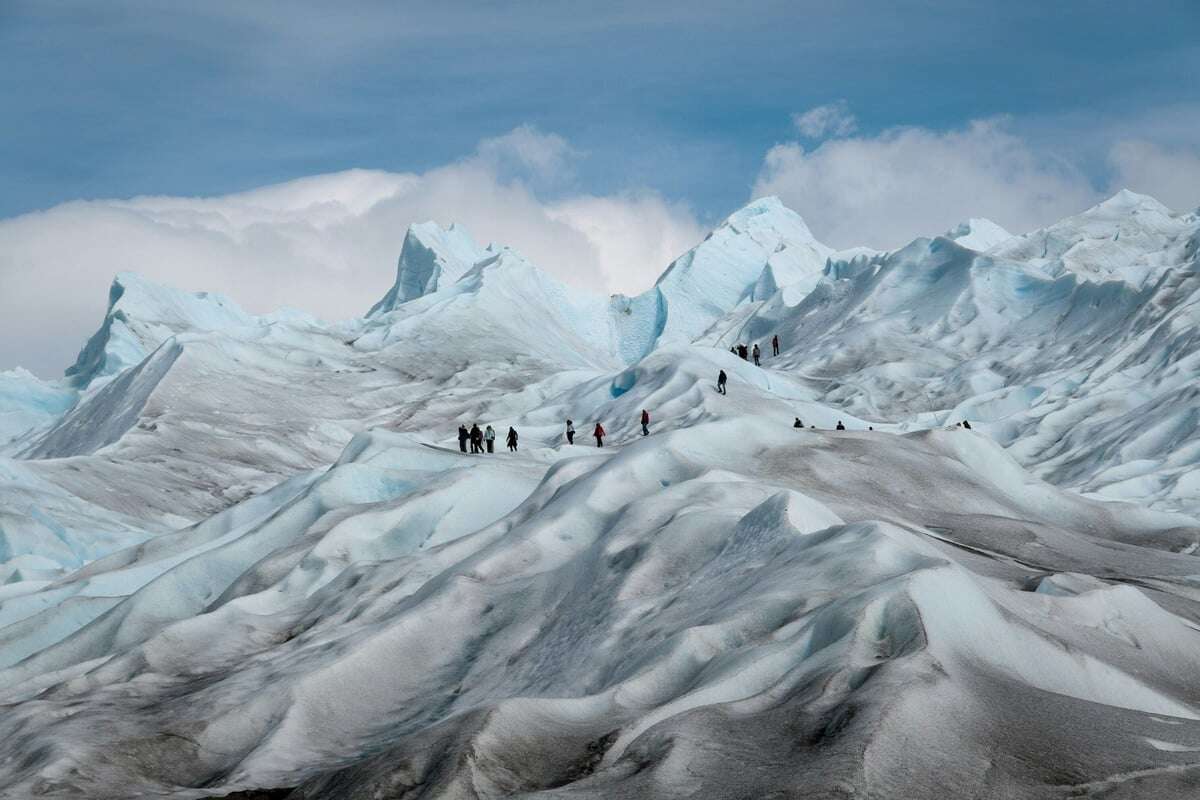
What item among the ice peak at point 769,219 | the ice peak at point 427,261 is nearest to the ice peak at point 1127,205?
the ice peak at point 769,219

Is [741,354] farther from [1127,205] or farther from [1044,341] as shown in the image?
[1127,205]

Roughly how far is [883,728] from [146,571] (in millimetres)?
19062

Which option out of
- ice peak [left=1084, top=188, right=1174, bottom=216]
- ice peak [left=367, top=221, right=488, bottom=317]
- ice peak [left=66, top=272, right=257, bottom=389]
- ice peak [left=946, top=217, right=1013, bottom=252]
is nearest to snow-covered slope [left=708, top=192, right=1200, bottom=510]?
ice peak [left=1084, top=188, right=1174, bottom=216]

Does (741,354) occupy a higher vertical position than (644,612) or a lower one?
higher

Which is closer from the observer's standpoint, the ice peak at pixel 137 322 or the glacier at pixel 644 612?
the glacier at pixel 644 612

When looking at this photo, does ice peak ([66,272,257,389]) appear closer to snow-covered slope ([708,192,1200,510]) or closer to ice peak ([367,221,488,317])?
ice peak ([367,221,488,317])

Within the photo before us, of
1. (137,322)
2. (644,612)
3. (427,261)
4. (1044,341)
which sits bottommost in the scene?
(644,612)

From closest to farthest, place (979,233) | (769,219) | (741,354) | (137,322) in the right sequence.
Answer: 1. (741,354)
2. (137,322)
3. (979,233)
4. (769,219)

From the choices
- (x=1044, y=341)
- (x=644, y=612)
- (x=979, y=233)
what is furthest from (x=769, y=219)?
(x=644, y=612)

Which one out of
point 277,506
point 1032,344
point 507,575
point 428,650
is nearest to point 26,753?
point 428,650

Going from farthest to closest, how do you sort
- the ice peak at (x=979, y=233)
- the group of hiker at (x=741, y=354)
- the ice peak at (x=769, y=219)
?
the ice peak at (x=769, y=219)
the ice peak at (x=979, y=233)
the group of hiker at (x=741, y=354)

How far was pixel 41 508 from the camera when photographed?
33.2m

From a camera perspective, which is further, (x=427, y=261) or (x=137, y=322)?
(x=427, y=261)

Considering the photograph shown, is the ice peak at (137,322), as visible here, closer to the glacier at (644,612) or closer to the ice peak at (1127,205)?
the glacier at (644,612)
